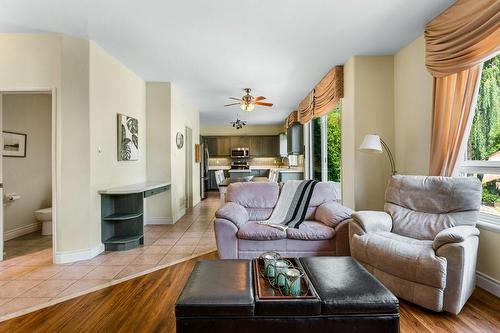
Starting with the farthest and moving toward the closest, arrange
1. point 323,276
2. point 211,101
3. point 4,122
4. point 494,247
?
point 211,101 < point 4,122 < point 494,247 < point 323,276

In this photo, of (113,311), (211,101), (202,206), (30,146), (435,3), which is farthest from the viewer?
(202,206)

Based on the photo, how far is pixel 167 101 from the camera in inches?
194

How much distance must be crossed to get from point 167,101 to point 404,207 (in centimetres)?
412

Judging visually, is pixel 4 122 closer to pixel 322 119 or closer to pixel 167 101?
pixel 167 101

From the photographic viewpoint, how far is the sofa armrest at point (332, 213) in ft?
9.55

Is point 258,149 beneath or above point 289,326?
above

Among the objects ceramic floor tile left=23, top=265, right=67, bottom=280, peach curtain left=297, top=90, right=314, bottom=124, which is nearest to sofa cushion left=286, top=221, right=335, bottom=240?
ceramic floor tile left=23, top=265, right=67, bottom=280

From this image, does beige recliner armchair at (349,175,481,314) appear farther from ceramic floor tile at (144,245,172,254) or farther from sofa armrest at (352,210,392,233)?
ceramic floor tile at (144,245,172,254)

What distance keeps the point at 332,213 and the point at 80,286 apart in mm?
2621

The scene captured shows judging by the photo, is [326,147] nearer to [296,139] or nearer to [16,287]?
[296,139]

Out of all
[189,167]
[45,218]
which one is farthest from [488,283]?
[189,167]

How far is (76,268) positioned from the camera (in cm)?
292

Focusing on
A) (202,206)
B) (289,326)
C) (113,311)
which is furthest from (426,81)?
(202,206)

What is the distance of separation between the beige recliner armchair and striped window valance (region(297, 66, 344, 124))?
183 cm
